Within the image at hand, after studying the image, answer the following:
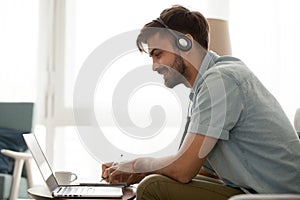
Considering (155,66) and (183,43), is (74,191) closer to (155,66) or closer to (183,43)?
(155,66)

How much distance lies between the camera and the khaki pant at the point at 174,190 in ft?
4.64

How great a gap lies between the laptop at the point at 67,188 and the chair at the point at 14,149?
1046 millimetres

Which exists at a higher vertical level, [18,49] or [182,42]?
[182,42]

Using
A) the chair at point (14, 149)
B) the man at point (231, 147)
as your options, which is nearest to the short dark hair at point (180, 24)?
the man at point (231, 147)

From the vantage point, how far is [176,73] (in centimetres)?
163

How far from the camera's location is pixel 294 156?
1436 mm

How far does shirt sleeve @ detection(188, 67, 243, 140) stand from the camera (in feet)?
4.54

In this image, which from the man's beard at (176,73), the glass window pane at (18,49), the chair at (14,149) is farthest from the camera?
the glass window pane at (18,49)

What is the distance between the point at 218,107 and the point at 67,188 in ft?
1.95

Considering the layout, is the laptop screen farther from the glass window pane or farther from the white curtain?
the white curtain

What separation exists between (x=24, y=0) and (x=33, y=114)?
3.34 feet

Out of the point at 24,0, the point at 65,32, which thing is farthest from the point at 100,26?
the point at 24,0

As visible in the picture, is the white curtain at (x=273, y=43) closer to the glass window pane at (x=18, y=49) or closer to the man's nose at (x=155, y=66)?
the glass window pane at (x=18, y=49)

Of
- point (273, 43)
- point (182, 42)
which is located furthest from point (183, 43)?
point (273, 43)
